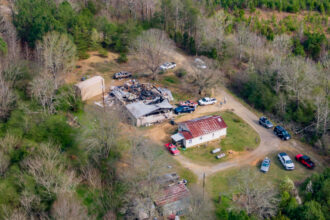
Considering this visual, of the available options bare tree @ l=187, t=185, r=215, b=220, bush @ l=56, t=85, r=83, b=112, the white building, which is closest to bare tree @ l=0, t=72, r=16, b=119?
bush @ l=56, t=85, r=83, b=112

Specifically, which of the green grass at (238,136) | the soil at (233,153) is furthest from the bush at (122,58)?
the green grass at (238,136)

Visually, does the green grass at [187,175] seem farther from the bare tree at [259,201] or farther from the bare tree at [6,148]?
the bare tree at [6,148]

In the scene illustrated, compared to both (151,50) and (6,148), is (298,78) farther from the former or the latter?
(6,148)

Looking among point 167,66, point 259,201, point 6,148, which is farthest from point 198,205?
point 167,66

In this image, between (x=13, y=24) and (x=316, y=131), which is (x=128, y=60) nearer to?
(x=13, y=24)

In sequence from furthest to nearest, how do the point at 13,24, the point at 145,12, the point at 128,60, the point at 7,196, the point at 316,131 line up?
the point at 145,12 < the point at 128,60 < the point at 13,24 < the point at 316,131 < the point at 7,196

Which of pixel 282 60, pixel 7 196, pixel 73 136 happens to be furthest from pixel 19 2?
pixel 282 60
